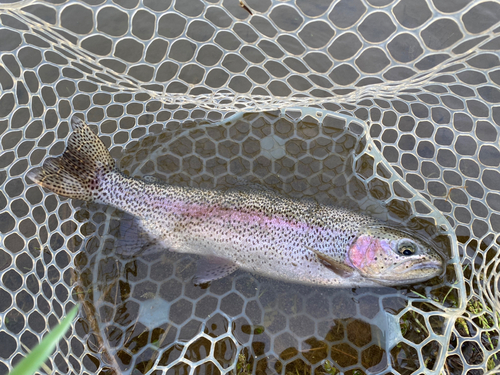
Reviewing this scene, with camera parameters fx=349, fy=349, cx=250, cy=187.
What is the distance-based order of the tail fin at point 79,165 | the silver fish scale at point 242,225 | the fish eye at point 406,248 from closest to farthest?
the fish eye at point 406,248
the silver fish scale at point 242,225
the tail fin at point 79,165

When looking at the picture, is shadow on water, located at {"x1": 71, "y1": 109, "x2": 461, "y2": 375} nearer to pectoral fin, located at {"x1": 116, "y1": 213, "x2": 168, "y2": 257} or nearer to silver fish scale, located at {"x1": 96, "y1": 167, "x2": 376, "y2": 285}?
pectoral fin, located at {"x1": 116, "y1": 213, "x2": 168, "y2": 257}

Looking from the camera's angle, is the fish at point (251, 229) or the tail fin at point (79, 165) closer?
the fish at point (251, 229)

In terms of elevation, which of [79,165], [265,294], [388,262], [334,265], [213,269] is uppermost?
[79,165]

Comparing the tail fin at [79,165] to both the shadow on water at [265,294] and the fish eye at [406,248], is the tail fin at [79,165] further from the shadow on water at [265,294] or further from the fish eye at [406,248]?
the fish eye at [406,248]

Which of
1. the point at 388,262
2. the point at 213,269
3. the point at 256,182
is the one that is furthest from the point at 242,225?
the point at 388,262

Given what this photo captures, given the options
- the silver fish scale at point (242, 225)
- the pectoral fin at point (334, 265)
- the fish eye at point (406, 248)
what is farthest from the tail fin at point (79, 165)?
the fish eye at point (406, 248)

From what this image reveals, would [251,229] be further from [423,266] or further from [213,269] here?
[423,266]
